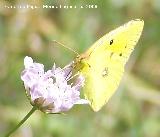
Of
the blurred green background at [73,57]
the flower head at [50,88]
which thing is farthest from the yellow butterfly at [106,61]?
the blurred green background at [73,57]

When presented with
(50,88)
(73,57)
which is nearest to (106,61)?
(50,88)

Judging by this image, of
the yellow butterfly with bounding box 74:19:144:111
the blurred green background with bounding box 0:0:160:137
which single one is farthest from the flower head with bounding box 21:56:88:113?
the blurred green background with bounding box 0:0:160:137

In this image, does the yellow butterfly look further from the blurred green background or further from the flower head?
the blurred green background

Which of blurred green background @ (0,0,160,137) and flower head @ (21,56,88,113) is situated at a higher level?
flower head @ (21,56,88,113)

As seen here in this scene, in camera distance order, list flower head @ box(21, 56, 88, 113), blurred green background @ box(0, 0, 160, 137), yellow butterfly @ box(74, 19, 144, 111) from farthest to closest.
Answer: blurred green background @ box(0, 0, 160, 137)
yellow butterfly @ box(74, 19, 144, 111)
flower head @ box(21, 56, 88, 113)

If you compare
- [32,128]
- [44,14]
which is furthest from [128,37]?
[44,14]

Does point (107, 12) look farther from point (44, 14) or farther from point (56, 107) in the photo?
point (56, 107)
